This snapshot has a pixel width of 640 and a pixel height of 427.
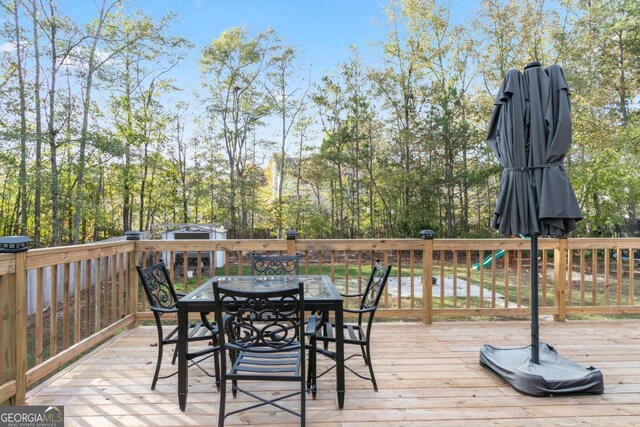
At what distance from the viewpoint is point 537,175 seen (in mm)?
2496

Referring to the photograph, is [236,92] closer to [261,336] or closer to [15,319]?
[15,319]

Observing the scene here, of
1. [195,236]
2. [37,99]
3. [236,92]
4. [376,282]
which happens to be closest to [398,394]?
[376,282]

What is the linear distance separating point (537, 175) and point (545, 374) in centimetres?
137

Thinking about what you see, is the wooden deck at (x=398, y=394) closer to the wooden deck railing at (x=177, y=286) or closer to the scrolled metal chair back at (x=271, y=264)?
the wooden deck railing at (x=177, y=286)

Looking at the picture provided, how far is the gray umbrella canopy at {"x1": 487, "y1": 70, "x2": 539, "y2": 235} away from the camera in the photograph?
2512mm

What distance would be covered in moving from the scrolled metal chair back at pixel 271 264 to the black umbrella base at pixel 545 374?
1.79m

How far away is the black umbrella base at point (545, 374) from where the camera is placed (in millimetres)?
2465

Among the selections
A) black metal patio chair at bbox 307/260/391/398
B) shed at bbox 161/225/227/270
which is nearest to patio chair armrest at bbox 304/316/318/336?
black metal patio chair at bbox 307/260/391/398

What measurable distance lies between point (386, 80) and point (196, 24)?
220 inches

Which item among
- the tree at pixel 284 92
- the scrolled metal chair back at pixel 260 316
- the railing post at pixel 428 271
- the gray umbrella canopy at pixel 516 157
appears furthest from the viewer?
the tree at pixel 284 92

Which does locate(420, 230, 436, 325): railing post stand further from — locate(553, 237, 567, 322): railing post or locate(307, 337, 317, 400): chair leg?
locate(307, 337, 317, 400): chair leg

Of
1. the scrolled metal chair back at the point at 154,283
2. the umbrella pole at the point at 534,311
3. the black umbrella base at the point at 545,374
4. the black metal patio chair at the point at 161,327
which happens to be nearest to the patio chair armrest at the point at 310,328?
the black metal patio chair at the point at 161,327

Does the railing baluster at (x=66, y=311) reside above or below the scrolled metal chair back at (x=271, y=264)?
below

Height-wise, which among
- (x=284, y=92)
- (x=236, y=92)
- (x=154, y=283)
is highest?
(x=284, y=92)
